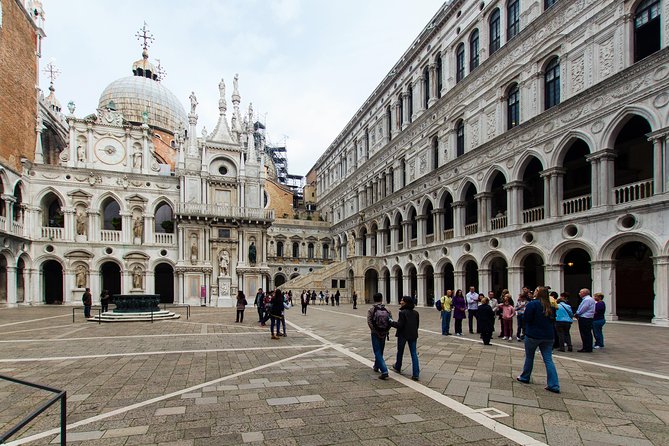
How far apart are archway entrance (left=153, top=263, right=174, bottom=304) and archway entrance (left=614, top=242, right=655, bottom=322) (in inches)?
1349

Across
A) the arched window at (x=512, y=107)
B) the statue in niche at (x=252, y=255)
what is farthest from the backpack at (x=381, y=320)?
the statue in niche at (x=252, y=255)

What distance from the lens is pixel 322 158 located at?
5862cm

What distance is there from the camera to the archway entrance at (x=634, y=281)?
2111cm

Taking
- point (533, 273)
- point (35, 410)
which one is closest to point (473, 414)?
point (35, 410)

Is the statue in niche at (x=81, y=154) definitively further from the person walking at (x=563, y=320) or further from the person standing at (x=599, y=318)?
the person standing at (x=599, y=318)

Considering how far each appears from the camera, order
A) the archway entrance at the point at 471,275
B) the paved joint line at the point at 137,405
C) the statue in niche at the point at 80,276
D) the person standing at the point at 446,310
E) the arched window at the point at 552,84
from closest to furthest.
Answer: the paved joint line at the point at 137,405 < the person standing at the point at 446,310 < the arched window at the point at 552,84 < the archway entrance at the point at 471,275 < the statue in niche at the point at 80,276

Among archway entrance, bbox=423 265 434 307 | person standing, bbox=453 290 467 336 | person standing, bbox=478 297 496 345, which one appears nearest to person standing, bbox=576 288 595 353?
person standing, bbox=478 297 496 345

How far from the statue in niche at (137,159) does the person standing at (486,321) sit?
33697 mm

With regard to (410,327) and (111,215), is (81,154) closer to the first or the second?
(111,215)

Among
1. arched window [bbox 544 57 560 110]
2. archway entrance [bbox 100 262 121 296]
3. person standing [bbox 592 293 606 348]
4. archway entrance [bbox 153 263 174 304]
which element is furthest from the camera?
archway entrance [bbox 153 263 174 304]

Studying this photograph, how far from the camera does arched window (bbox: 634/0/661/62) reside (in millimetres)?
16219

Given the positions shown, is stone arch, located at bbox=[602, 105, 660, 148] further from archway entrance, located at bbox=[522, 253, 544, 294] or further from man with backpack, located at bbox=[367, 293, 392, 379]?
man with backpack, located at bbox=[367, 293, 392, 379]

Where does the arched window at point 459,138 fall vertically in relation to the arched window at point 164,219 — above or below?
above

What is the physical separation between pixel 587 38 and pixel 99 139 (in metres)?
36.1
